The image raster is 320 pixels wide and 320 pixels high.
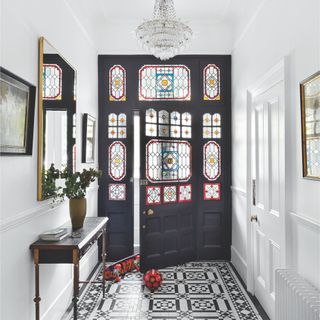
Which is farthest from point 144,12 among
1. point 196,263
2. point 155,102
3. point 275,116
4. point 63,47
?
point 196,263

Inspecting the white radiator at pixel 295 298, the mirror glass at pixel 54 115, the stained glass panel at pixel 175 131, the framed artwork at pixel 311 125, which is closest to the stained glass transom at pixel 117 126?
the stained glass panel at pixel 175 131

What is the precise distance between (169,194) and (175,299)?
4.54 ft

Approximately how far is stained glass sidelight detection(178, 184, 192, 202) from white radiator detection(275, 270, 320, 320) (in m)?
2.24

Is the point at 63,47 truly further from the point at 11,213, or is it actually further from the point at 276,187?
the point at 276,187

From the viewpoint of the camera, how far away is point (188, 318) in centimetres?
291

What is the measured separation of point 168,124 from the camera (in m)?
4.37

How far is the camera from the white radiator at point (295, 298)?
1733mm

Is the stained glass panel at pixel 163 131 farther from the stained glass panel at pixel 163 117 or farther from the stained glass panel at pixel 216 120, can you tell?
the stained glass panel at pixel 216 120

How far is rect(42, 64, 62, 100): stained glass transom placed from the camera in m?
2.54

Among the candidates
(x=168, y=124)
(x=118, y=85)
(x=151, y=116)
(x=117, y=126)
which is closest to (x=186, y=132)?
(x=168, y=124)

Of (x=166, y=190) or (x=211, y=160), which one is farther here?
(x=211, y=160)

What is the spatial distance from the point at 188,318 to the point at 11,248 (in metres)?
1.73

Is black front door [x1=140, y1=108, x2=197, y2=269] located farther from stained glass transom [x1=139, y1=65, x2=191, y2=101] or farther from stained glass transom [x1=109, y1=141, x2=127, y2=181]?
stained glass transom [x1=109, y1=141, x2=127, y2=181]

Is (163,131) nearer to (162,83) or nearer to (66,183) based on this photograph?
(162,83)
